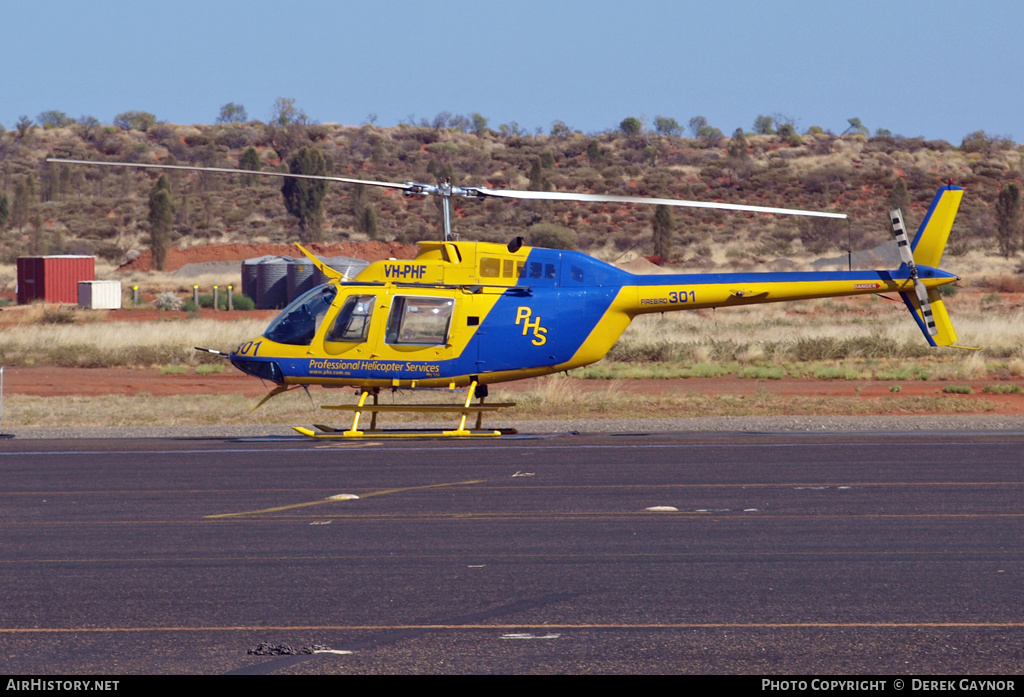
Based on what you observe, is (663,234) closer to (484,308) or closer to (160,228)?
(160,228)

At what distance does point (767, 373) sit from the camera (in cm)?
2838

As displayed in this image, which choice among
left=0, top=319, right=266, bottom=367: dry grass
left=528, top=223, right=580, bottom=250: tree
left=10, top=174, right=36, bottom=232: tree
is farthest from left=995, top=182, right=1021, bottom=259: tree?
left=10, top=174, right=36, bottom=232: tree

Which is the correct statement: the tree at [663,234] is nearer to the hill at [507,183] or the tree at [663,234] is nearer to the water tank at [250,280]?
the hill at [507,183]

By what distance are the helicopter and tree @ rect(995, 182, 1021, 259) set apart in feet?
162

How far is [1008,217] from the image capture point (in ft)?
205

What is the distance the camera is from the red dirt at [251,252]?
65625 mm

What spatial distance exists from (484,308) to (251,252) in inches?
2073

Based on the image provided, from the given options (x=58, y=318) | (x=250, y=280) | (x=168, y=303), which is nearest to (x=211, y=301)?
(x=250, y=280)

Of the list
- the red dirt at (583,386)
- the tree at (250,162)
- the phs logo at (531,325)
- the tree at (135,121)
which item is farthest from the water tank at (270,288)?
the tree at (135,121)

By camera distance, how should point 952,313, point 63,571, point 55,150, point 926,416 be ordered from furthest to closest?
point 55,150
point 952,313
point 926,416
point 63,571
